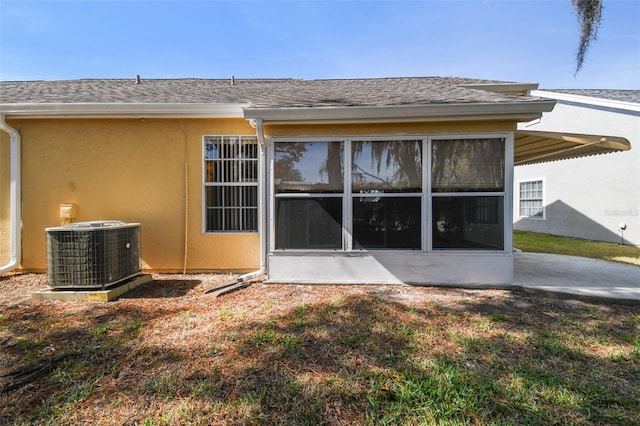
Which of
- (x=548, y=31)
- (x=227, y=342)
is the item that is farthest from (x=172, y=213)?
(x=548, y=31)

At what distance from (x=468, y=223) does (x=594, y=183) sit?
31.4 ft

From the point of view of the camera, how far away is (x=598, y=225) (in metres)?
10.6

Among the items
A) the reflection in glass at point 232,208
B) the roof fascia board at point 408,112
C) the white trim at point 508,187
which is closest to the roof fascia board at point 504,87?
the roof fascia board at point 408,112

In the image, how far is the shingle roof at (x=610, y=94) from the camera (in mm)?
10419

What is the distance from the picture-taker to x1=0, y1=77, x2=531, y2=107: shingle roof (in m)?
5.06

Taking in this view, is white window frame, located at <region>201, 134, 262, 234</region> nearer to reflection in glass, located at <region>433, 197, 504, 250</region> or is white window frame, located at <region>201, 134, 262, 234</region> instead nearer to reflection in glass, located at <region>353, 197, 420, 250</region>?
reflection in glass, located at <region>353, 197, 420, 250</region>

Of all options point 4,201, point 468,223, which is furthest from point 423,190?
point 4,201

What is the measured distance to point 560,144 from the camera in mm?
5488

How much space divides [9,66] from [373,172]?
9522 mm

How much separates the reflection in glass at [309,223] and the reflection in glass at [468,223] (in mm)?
1720

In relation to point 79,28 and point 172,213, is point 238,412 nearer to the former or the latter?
point 172,213

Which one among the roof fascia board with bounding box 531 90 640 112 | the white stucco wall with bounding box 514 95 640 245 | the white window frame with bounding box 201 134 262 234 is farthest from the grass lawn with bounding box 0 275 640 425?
the roof fascia board with bounding box 531 90 640 112

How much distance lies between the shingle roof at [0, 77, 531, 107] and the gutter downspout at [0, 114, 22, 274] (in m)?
0.78

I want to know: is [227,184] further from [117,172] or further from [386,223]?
[386,223]
